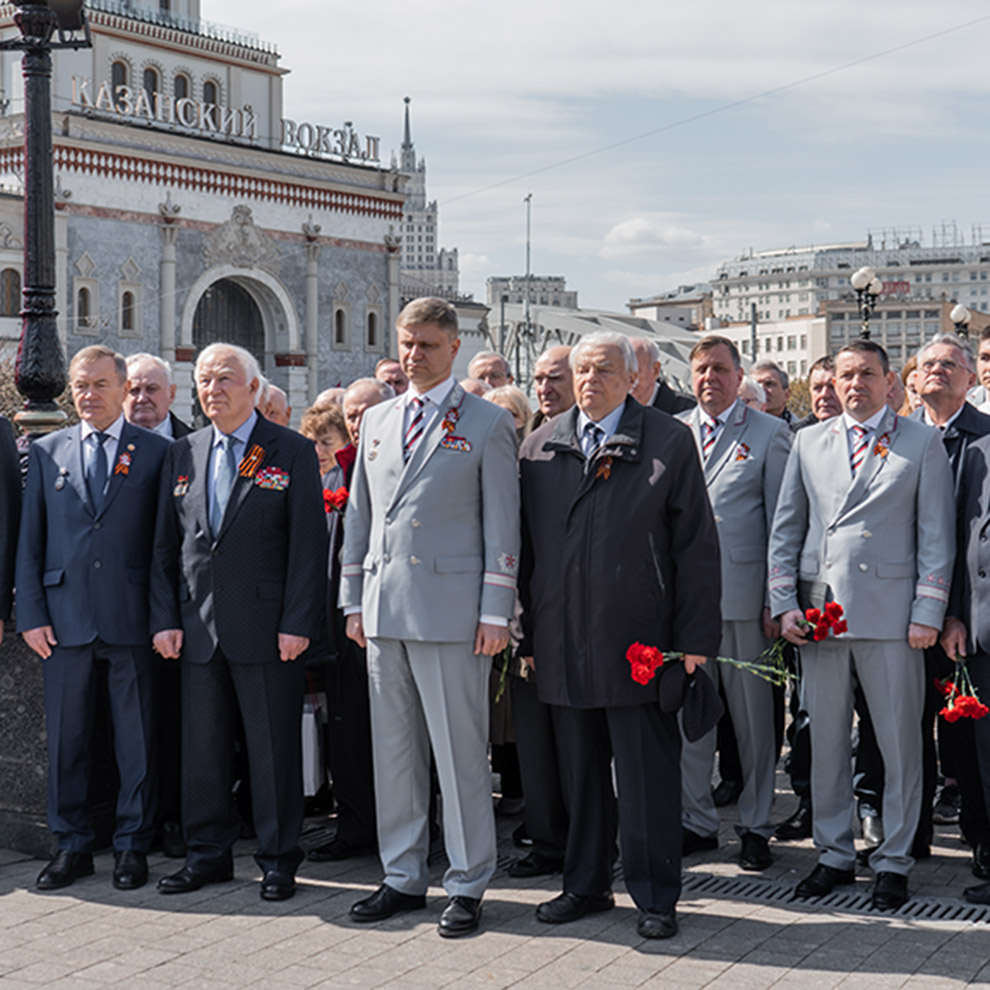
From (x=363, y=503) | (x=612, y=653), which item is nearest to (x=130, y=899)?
(x=363, y=503)

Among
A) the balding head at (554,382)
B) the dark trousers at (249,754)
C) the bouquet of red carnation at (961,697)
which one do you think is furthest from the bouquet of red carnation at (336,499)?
the bouquet of red carnation at (961,697)

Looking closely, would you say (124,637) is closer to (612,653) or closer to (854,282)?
(612,653)

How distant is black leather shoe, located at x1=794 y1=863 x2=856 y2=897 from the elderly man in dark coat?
681 millimetres

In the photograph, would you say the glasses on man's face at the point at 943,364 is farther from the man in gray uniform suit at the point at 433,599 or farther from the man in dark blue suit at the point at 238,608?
the man in dark blue suit at the point at 238,608

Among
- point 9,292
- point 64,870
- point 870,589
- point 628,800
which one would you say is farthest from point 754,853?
point 9,292

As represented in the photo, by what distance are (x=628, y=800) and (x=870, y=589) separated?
4.36ft

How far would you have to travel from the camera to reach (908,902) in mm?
5785

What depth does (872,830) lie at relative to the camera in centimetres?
654

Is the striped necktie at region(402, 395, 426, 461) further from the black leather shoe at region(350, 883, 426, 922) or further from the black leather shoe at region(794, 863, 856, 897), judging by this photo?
the black leather shoe at region(794, 863, 856, 897)

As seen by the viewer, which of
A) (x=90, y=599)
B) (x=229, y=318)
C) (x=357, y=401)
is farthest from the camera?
(x=229, y=318)

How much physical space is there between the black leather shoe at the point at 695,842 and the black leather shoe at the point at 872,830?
70 cm

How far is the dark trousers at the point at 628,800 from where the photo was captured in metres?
5.52

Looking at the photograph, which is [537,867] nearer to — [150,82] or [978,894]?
[978,894]

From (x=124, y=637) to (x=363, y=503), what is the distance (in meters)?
1.28
